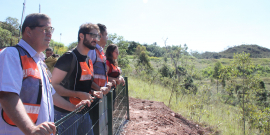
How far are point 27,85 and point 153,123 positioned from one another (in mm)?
3851

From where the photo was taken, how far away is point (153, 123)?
15.1ft

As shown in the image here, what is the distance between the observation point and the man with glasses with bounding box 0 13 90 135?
3.36 feet

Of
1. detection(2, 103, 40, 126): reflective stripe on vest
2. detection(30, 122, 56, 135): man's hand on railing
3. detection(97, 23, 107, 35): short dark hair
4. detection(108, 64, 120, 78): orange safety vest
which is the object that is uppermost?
detection(97, 23, 107, 35): short dark hair

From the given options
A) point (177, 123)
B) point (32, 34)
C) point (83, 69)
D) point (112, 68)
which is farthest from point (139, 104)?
point (32, 34)

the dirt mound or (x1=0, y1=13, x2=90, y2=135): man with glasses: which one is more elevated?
(x1=0, y1=13, x2=90, y2=135): man with glasses

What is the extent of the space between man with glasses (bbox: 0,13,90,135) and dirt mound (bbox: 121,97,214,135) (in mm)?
2805

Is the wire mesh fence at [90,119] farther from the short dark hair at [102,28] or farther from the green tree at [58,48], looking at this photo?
the green tree at [58,48]

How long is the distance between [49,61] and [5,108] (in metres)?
3.21

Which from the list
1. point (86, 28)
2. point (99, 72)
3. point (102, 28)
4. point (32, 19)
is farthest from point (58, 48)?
point (32, 19)

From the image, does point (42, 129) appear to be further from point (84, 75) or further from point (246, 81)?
point (246, 81)

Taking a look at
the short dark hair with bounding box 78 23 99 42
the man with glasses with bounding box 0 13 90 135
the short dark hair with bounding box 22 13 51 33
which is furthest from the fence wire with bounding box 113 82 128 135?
the short dark hair with bounding box 22 13 51 33

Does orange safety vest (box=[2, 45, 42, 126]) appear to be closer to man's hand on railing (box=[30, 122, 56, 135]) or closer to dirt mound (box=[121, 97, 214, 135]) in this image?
man's hand on railing (box=[30, 122, 56, 135])

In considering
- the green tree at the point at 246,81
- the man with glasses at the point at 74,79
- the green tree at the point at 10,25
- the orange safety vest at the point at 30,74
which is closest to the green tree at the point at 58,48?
the green tree at the point at 10,25

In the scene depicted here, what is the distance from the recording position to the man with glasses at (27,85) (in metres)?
1.03
